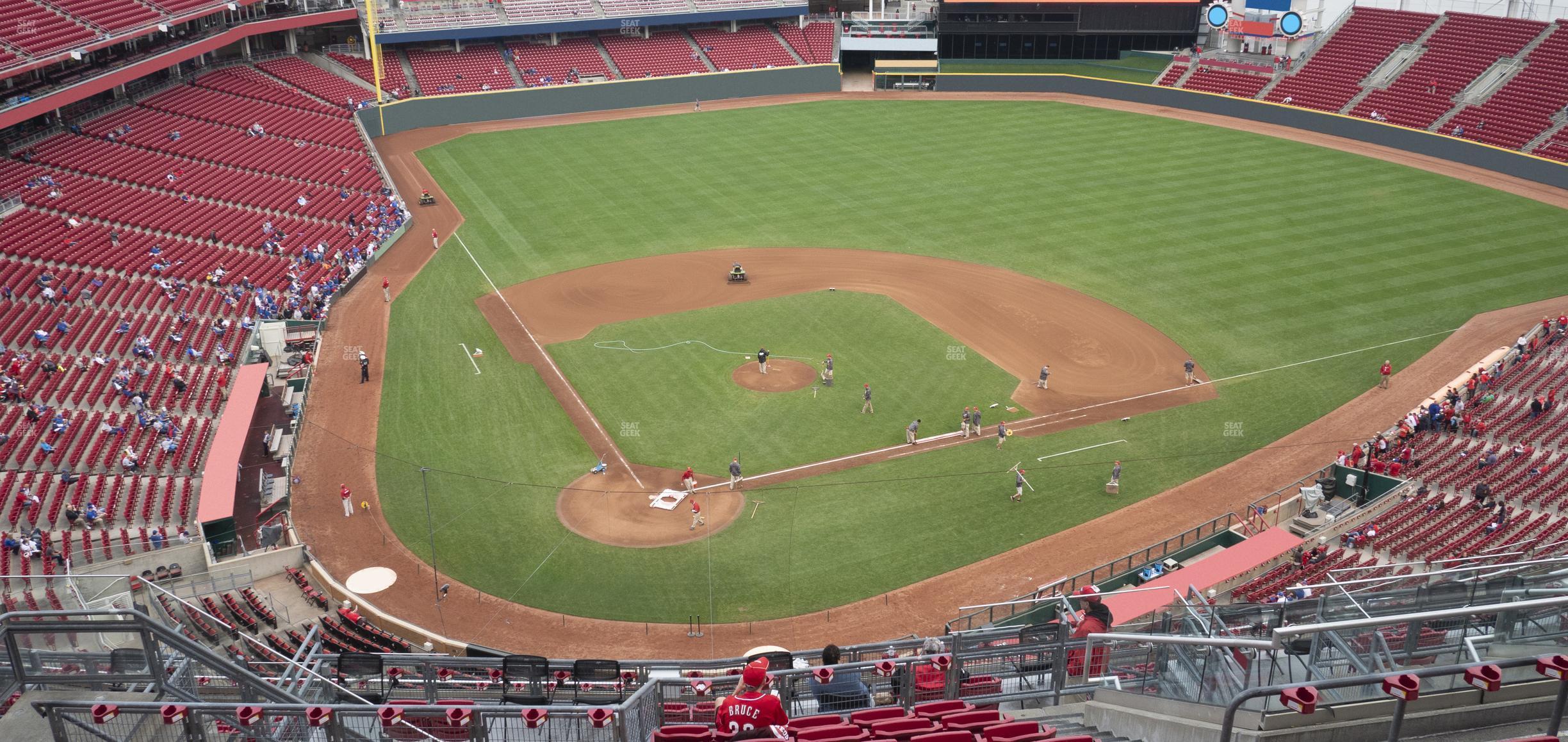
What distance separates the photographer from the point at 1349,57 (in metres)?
70.6

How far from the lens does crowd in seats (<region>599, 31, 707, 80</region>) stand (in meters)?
80.2

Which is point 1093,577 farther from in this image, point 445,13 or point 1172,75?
point 445,13

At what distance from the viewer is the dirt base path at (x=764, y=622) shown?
2603cm

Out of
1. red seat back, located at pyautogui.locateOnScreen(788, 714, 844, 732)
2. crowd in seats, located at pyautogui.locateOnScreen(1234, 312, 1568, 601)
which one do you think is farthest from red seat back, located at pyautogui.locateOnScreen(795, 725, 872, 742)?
crowd in seats, located at pyautogui.locateOnScreen(1234, 312, 1568, 601)

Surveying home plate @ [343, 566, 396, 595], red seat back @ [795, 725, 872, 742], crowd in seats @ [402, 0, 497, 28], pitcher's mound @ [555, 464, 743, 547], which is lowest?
home plate @ [343, 566, 396, 595]

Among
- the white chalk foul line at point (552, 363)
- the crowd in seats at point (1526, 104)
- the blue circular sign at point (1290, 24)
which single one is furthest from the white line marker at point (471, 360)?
the blue circular sign at point (1290, 24)

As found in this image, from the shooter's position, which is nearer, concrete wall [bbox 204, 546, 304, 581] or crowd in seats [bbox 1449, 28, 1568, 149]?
concrete wall [bbox 204, 546, 304, 581]

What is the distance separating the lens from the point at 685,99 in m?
79.8

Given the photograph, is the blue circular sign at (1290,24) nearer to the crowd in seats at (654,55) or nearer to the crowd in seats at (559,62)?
the crowd in seats at (654,55)

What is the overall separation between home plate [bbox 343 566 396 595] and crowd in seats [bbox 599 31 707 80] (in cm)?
5664

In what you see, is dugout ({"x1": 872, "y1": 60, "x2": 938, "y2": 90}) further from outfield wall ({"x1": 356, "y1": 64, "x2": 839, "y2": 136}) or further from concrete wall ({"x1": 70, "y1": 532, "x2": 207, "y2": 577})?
concrete wall ({"x1": 70, "y1": 532, "x2": 207, "y2": 577})

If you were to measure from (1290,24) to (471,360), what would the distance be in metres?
58.5

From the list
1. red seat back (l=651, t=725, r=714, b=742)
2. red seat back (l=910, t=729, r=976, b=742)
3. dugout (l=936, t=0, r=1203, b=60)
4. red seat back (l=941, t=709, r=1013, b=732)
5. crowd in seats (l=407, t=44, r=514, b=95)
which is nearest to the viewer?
red seat back (l=910, t=729, r=976, b=742)

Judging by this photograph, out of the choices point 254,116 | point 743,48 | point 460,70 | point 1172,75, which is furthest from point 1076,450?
point 743,48
